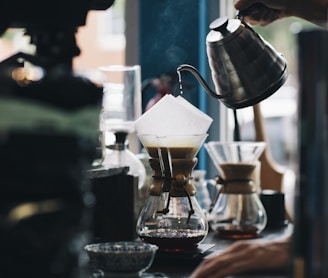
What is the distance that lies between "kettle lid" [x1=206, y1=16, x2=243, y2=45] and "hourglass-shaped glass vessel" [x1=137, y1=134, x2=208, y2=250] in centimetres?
27

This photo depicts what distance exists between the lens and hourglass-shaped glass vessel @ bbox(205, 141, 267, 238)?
106 inches

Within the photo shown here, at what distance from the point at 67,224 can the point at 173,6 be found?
3.50 m

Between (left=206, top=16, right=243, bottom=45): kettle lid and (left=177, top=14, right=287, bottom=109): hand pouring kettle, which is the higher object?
(left=206, top=16, right=243, bottom=45): kettle lid

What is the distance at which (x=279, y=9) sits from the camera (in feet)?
8.93

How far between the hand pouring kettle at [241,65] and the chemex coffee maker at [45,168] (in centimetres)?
117

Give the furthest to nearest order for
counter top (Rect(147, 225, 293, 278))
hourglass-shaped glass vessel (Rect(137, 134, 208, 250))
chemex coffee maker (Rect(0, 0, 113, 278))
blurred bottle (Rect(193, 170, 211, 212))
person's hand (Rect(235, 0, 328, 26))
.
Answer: blurred bottle (Rect(193, 170, 211, 212)), person's hand (Rect(235, 0, 328, 26)), hourglass-shaped glass vessel (Rect(137, 134, 208, 250)), counter top (Rect(147, 225, 293, 278)), chemex coffee maker (Rect(0, 0, 113, 278))

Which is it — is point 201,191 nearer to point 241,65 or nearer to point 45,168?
point 241,65

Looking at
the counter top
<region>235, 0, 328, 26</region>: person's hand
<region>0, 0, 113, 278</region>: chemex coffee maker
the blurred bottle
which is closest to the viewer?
<region>0, 0, 113, 278</region>: chemex coffee maker

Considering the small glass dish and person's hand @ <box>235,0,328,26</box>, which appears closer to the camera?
A: the small glass dish

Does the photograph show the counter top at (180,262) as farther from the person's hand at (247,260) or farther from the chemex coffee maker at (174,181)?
the person's hand at (247,260)

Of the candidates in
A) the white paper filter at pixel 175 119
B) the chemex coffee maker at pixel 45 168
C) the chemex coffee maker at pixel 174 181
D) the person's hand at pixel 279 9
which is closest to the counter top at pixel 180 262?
the chemex coffee maker at pixel 174 181

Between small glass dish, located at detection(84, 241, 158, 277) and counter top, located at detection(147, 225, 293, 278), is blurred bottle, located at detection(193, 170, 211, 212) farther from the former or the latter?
small glass dish, located at detection(84, 241, 158, 277)

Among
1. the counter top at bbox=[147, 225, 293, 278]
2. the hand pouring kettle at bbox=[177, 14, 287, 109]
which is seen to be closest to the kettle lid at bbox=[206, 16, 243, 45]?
the hand pouring kettle at bbox=[177, 14, 287, 109]

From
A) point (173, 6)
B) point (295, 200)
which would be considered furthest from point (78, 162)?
point (173, 6)
